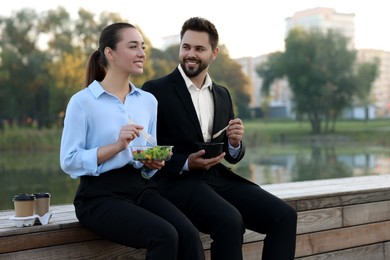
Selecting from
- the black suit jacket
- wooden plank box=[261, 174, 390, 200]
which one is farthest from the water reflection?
the black suit jacket

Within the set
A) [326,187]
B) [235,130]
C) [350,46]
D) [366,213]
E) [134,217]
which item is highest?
[350,46]

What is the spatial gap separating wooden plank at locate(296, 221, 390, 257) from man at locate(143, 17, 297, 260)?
0.57m

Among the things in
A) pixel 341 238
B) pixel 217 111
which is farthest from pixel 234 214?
pixel 341 238

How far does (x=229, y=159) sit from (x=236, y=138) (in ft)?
0.47

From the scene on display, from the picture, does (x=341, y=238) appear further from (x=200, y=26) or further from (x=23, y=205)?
(x=23, y=205)

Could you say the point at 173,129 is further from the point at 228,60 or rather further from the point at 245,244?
the point at 228,60

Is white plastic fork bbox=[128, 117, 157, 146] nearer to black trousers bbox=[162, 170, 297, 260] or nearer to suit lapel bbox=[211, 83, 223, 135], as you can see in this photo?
black trousers bbox=[162, 170, 297, 260]

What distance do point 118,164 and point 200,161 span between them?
38 cm

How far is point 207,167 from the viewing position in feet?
7.81

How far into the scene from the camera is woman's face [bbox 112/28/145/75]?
7.16 ft

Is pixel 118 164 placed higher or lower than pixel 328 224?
higher

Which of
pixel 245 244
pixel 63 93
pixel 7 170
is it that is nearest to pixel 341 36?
pixel 63 93

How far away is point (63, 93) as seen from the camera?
25203 millimetres

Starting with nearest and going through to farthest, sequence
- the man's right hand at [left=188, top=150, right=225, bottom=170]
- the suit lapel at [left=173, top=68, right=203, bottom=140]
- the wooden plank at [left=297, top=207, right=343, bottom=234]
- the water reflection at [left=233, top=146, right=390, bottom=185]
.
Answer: the man's right hand at [left=188, top=150, right=225, bottom=170] → the suit lapel at [left=173, top=68, right=203, bottom=140] → the wooden plank at [left=297, top=207, right=343, bottom=234] → the water reflection at [left=233, top=146, right=390, bottom=185]
